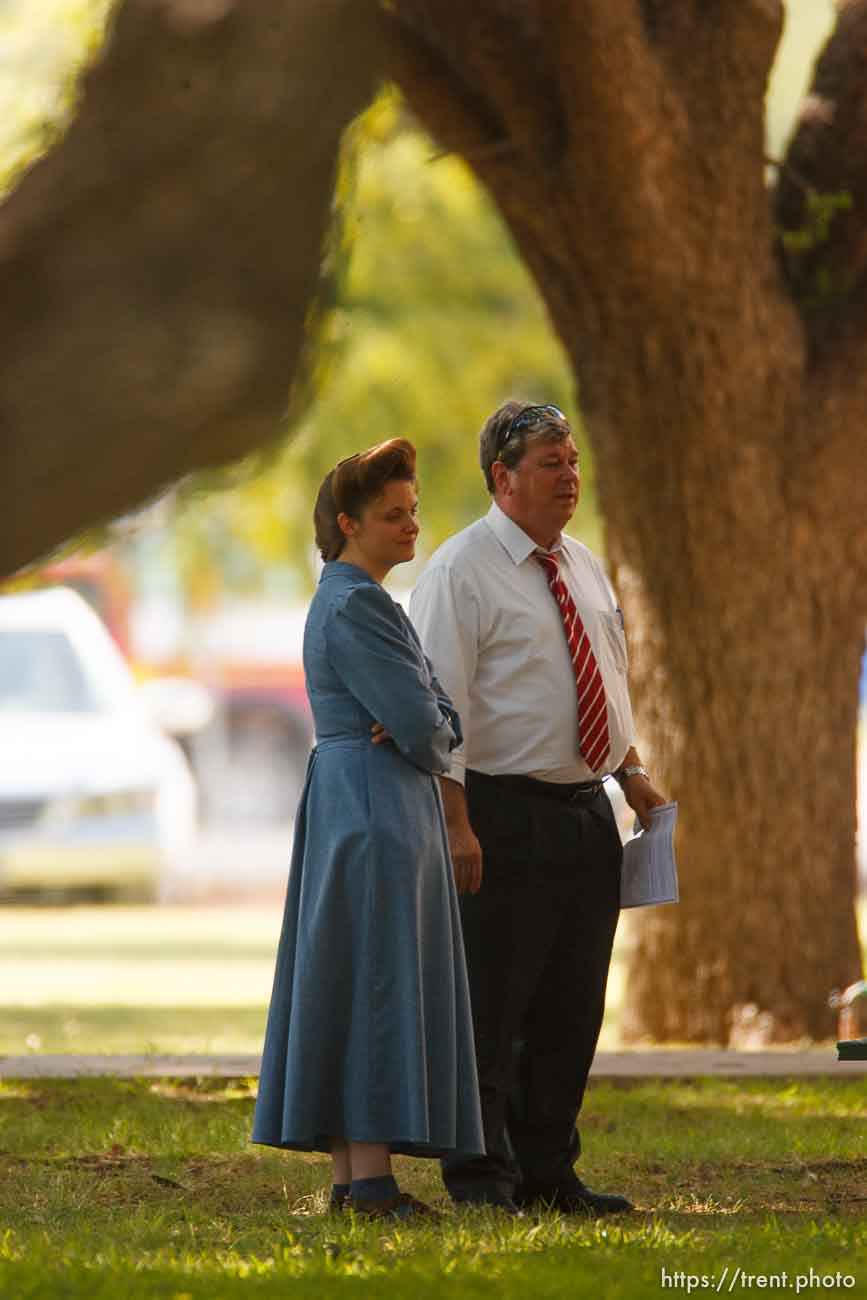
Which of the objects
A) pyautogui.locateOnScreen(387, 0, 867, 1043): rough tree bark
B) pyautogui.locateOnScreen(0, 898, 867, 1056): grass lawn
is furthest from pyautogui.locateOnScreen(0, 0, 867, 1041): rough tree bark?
pyautogui.locateOnScreen(0, 898, 867, 1056): grass lawn

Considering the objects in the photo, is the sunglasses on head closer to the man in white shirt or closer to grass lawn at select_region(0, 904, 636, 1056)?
the man in white shirt

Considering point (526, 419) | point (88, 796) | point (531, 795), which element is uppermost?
point (526, 419)

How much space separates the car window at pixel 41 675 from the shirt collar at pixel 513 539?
15687 millimetres

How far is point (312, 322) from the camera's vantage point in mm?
3180

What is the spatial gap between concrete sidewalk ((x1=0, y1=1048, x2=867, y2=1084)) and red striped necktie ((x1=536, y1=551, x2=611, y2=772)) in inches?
114

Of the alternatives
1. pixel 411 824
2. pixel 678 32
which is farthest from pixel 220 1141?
pixel 678 32

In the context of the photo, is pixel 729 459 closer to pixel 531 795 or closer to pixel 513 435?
pixel 513 435

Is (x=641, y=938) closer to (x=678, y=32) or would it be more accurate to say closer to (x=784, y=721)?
(x=784, y=721)

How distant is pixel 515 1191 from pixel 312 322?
3249 mm

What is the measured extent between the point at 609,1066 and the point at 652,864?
2.88 metres

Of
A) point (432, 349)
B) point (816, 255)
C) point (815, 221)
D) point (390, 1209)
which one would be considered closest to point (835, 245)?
point (816, 255)

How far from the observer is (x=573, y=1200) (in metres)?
5.77

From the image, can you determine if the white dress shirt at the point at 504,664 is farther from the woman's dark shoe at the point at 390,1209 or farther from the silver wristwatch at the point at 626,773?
the woman's dark shoe at the point at 390,1209

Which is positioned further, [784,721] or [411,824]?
[784,721]
